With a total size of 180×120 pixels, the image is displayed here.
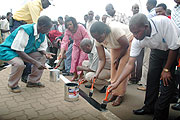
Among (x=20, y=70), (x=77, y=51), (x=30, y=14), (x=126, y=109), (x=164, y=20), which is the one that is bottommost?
(x=126, y=109)

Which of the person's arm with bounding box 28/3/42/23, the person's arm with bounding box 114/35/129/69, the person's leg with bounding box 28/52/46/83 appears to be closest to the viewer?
the person's arm with bounding box 114/35/129/69

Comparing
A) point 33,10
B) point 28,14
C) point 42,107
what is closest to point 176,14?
point 42,107

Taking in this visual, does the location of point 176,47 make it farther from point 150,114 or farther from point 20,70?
point 20,70

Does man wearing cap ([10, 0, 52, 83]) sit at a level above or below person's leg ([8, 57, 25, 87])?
above


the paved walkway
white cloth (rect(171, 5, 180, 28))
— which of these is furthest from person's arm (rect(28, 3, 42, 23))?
white cloth (rect(171, 5, 180, 28))

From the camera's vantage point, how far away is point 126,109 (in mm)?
2592

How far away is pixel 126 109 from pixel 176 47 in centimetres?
127

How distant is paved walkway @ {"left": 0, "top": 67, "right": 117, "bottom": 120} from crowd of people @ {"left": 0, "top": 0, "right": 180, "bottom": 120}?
0.30 m

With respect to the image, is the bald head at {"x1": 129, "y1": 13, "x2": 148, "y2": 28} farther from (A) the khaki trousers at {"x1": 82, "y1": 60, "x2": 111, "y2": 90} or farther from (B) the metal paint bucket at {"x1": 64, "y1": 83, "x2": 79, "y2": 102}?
(A) the khaki trousers at {"x1": 82, "y1": 60, "x2": 111, "y2": 90}

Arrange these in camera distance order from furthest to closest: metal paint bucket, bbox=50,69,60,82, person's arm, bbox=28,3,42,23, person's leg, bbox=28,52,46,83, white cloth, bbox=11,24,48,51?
1. metal paint bucket, bbox=50,69,60,82
2. person's arm, bbox=28,3,42,23
3. person's leg, bbox=28,52,46,83
4. white cloth, bbox=11,24,48,51

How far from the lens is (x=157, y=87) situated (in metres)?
2.28

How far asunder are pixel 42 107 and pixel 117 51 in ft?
5.08

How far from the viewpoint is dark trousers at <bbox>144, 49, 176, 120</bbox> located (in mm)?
1960

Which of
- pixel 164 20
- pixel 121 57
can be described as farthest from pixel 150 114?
pixel 164 20
